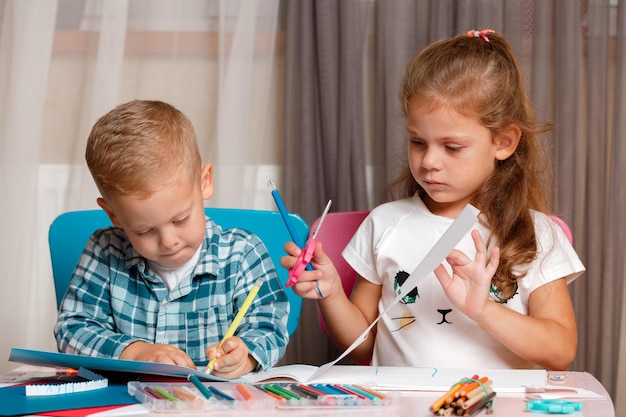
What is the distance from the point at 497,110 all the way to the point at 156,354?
2.13 feet

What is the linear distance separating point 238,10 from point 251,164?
37cm

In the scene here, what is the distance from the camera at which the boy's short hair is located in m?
1.11

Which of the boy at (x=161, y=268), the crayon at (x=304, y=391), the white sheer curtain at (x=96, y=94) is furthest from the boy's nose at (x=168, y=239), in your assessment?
the white sheer curtain at (x=96, y=94)

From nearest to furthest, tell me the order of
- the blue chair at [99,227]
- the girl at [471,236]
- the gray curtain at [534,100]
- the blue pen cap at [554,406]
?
the blue pen cap at [554,406] < the girl at [471,236] < the blue chair at [99,227] < the gray curtain at [534,100]

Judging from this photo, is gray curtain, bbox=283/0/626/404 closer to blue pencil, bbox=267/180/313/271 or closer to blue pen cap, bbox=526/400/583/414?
blue pencil, bbox=267/180/313/271

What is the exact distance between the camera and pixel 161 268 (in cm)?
124

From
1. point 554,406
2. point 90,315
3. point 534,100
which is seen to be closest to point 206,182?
point 90,315

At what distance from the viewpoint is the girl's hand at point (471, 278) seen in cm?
109

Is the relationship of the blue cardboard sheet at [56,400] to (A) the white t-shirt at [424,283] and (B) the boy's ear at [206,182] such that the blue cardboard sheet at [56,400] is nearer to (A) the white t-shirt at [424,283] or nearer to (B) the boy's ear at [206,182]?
(B) the boy's ear at [206,182]

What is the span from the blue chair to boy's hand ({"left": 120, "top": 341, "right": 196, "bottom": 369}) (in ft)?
1.30

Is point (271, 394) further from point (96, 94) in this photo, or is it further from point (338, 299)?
point (96, 94)

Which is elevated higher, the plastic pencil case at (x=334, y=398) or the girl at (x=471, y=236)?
the girl at (x=471, y=236)

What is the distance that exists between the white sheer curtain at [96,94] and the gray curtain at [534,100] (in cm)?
9

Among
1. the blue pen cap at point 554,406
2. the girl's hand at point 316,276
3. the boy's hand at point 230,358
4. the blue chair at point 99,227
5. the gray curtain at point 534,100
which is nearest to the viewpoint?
the blue pen cap at point 554,406
